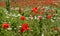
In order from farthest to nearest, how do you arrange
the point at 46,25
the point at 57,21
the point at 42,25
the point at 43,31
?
1. the point at 57,21
2. the point at 46,25
3. the point at 42,25
4. the point at 43,31

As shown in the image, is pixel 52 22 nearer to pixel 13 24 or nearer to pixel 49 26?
pixel 49 26

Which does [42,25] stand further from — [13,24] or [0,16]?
[0,16]

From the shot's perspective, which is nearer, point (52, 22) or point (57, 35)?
point (57, 35)

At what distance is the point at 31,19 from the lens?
18.9 feet

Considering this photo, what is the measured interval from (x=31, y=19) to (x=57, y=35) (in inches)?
32.8

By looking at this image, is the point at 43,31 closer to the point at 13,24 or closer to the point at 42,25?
the point at 42,25

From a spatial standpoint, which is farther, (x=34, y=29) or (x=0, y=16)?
(x=0, y=16)

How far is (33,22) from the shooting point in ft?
18.3

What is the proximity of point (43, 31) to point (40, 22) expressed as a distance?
41cm

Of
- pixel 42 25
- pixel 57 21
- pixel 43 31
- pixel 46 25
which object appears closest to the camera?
pixel 43 31

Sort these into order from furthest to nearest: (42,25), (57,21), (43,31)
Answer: (57,21), (42,25), (43,31)

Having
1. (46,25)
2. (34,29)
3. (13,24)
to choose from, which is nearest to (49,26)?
(46,25)

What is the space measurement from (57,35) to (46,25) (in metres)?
0.48

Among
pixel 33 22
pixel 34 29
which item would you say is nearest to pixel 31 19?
pixel 33 22
